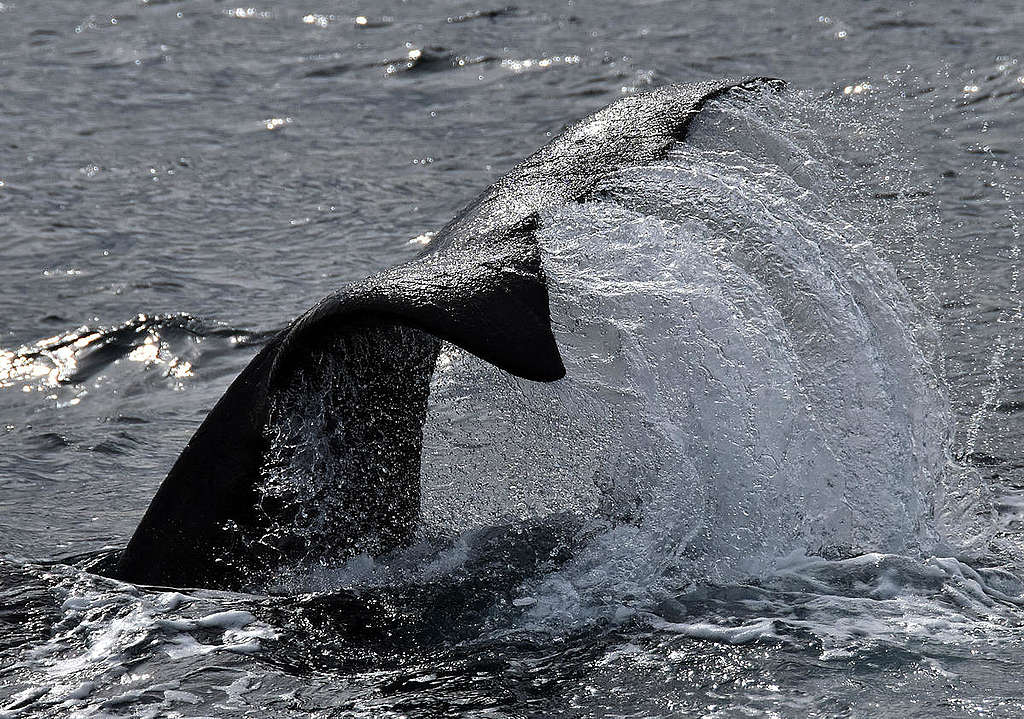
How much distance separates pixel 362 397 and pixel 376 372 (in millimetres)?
88

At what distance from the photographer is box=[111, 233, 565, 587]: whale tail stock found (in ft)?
11.9

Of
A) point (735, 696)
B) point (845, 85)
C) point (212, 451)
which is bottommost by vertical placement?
point (735, 696)

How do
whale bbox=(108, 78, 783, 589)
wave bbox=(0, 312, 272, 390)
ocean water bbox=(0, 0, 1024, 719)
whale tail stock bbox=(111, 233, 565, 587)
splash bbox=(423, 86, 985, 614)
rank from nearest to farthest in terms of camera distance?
1. whale tail stock bbox=(111, 233, 565, 587)
2. whale bbox=(108, 78, 783, 589)
3. ocean water bbox=(0, 0, 1024, 719)
4. splash bbox=(423, 86, 985, 614)
5. wave bbox=(0, 312, 272, 390)

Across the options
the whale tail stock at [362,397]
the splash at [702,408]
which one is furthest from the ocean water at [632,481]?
the whale tail stock at [362,397]

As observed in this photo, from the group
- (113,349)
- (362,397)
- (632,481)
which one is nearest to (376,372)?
(362,397)

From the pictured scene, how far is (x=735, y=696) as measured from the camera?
4227 mm

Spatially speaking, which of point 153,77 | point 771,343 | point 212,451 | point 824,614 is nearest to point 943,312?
point 771,343

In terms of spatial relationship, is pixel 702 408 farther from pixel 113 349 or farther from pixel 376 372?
pixel 113 349

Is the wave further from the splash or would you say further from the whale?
the splash

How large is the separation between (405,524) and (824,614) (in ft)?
4.68

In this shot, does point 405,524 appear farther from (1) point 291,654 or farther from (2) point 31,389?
(2) point 31,389

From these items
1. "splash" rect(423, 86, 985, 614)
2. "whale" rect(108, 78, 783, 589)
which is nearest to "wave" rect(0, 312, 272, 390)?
"whale" rect(108, 78, 783, 589)

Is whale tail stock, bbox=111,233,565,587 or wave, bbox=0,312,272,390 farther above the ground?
wave, bbox=0,312,272,390

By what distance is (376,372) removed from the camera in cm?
460
